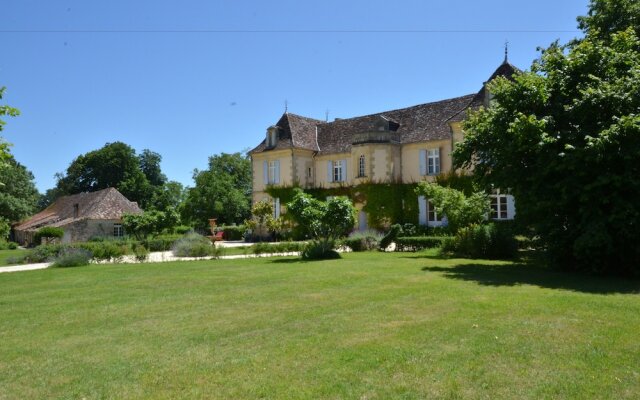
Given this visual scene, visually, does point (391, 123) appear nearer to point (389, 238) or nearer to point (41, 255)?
point (389, 238)

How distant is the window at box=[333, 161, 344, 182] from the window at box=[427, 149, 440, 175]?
20.2ft

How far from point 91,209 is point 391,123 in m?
28.1

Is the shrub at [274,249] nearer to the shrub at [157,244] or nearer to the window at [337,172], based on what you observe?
the shrub at [157,244]

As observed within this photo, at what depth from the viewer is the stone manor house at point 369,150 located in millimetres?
28328

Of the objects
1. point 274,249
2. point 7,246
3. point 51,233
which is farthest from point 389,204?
point 7,246

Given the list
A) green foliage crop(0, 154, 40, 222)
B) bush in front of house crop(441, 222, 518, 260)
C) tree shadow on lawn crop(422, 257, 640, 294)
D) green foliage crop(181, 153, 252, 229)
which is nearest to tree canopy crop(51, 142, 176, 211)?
green foliage crop(0, 154, 40, 222)

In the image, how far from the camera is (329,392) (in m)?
4.52

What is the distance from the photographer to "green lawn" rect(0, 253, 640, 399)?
4.69 m

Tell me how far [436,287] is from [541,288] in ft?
6.79

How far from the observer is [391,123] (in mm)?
31906

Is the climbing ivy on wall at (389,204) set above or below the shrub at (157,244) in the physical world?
above

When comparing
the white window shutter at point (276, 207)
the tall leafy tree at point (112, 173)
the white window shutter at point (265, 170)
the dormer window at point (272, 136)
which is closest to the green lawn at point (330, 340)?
the white window shutter at point (276, 207)

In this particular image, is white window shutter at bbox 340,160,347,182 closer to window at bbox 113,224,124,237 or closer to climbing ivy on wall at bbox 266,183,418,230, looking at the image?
climbing ivy on wall at bbox 266,183,418,230

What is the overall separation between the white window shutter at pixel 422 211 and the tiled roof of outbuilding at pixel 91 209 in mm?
26702
